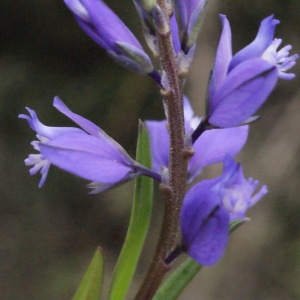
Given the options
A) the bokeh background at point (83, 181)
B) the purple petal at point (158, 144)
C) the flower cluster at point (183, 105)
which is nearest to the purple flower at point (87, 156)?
the flower cluster at point (183, 105)

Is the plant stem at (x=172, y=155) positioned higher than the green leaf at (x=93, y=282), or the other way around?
the plant stem at (x=172, y=155)

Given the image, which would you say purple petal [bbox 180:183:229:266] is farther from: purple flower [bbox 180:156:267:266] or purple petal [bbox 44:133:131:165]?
purple petal [bbox 44:133:131:165]

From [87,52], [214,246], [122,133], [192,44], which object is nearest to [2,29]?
[87,52]

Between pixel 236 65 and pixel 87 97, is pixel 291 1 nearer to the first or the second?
pixel 87 97

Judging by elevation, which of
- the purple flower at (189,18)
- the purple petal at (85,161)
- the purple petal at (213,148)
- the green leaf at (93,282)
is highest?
the purple flower at (189,18)

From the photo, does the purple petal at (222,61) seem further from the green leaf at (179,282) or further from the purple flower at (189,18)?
the green leaf at (179,282)

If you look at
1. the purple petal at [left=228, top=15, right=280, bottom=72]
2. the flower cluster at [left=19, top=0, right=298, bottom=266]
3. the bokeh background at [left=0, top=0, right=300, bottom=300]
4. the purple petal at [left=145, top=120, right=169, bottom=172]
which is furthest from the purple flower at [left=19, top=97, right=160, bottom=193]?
the bokeh background at [left=0, top=0, right=300, bottom=300]
